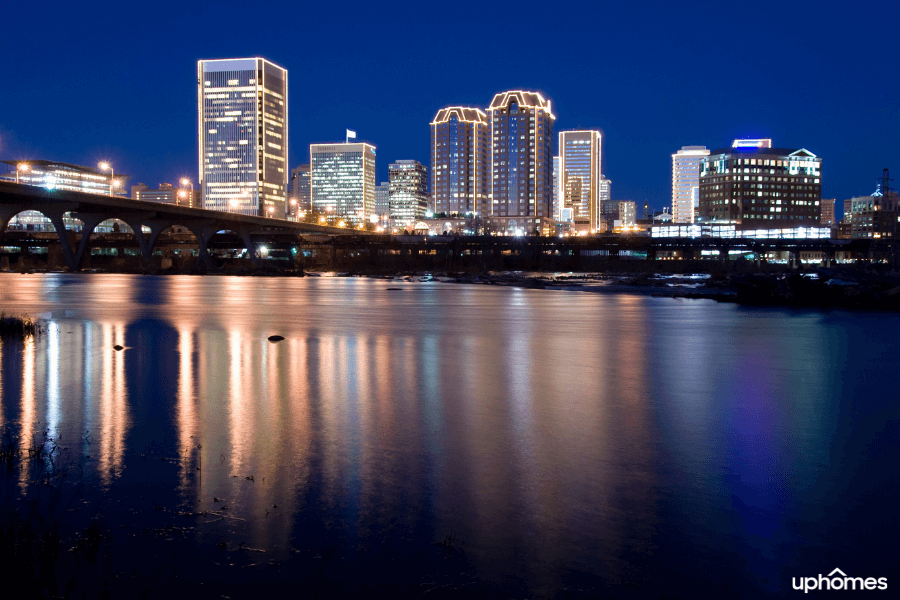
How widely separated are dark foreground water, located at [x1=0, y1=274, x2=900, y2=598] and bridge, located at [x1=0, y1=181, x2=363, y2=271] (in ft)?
255

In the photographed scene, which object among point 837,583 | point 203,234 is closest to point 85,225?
point 203,234

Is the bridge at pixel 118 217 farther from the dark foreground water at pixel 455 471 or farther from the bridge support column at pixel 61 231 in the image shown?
the dark foreground water at pixel 455 471

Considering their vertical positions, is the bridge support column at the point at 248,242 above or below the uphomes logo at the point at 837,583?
above

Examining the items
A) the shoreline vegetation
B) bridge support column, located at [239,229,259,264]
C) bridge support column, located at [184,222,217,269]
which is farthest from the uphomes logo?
bridge support column, located at [239,229,259,264]

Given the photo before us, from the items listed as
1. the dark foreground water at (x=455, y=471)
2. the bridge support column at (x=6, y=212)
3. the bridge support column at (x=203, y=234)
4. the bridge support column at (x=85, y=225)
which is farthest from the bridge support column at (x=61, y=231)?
the dark foreground water at (x=455, y=471)

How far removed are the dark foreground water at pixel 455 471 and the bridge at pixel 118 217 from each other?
255ft

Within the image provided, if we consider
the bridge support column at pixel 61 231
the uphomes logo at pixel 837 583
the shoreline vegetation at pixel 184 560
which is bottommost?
the uphomes logo at pixel 837 583

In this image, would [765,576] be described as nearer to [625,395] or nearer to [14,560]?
[14,560]

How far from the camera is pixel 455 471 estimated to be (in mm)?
8625

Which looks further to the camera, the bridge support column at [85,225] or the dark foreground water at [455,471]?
the bridge support column at [85,225]

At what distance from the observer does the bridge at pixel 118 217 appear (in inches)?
3334

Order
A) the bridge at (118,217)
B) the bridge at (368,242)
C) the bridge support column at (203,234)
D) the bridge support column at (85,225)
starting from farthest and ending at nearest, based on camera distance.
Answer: the bridge support column at (203,234) → the bridge at (368,242) → the bridge support column at (85,225) → the bridge at (118,217)

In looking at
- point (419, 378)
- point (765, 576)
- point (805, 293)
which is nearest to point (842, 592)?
point (765, 576)

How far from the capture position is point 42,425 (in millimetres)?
10758
